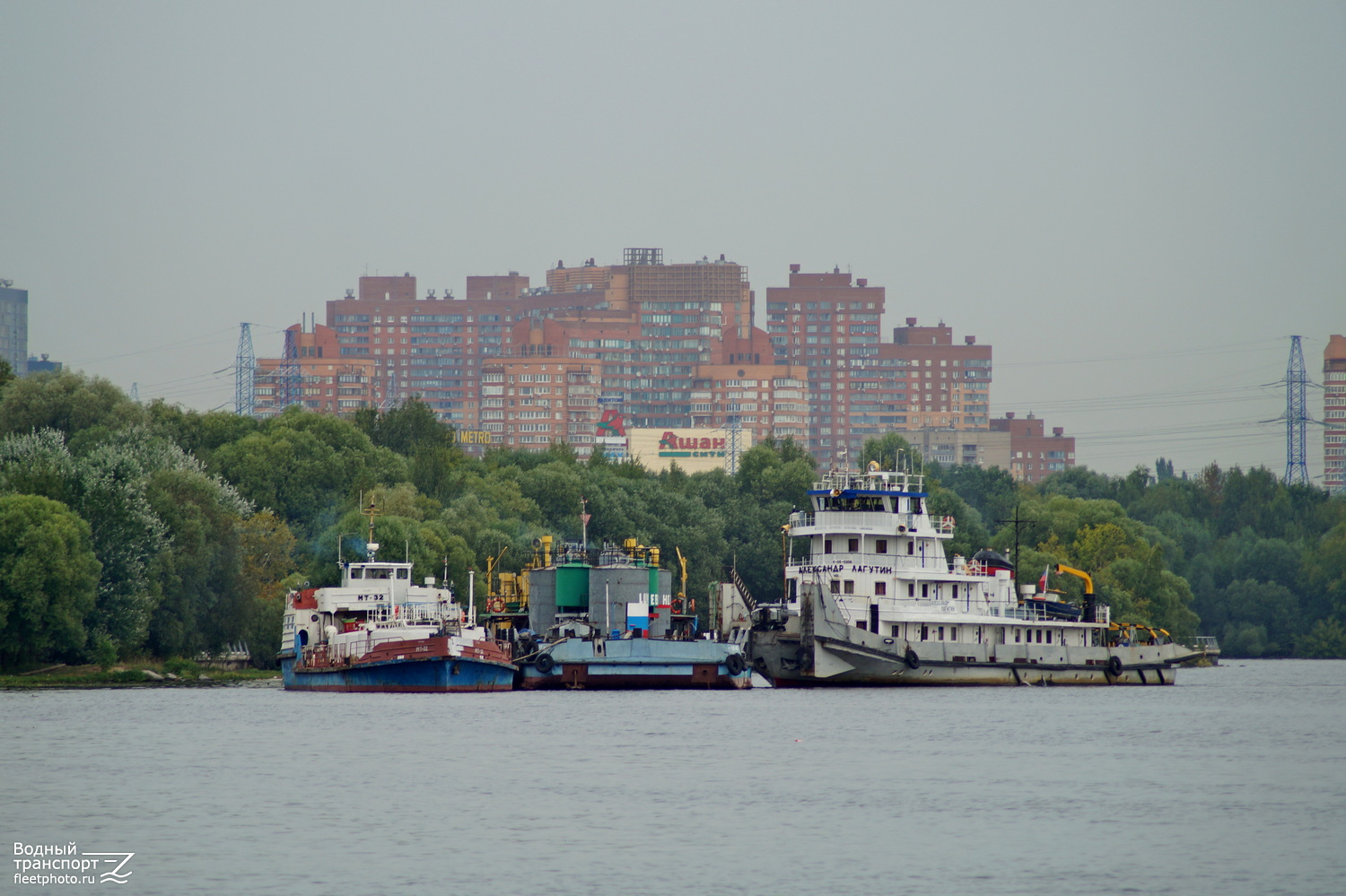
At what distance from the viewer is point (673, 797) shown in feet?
137

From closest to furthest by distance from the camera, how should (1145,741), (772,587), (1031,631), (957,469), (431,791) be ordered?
(431,791), (1145,741), (1031,631), (772,587), (957,469)

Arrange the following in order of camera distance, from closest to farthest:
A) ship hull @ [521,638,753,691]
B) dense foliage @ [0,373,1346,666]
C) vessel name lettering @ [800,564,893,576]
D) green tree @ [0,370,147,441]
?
ship hull @ [521,638,753,691], vessel name lettering @ [800,564,893,576], dense foliage @ [0,373,1346,666], green tree @ [0,370,147,441]

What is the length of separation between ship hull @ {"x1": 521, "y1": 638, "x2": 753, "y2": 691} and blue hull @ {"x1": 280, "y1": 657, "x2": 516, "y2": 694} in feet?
5.47

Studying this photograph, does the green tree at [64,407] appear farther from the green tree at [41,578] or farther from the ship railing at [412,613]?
the ship railing at [412,613]

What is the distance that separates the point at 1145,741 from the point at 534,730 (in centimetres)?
1833

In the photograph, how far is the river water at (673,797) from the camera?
3288 cm

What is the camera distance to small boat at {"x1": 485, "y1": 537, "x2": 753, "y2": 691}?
74.9 m

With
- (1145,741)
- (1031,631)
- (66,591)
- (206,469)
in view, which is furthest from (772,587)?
(1145,741)

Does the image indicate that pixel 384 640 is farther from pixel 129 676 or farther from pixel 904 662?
pixel 904 662

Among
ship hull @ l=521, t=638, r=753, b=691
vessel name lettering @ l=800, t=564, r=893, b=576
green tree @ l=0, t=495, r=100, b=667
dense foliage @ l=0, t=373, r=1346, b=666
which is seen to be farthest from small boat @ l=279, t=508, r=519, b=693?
vessel name lettering @ l=800, t=564, r=893, b=576

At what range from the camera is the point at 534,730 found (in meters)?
56.8

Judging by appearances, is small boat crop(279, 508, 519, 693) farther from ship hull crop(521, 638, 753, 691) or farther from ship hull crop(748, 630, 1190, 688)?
ship hull crop(748, 630, 1190, 688)

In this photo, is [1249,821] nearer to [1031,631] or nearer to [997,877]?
[997,877]

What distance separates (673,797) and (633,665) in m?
32.6
